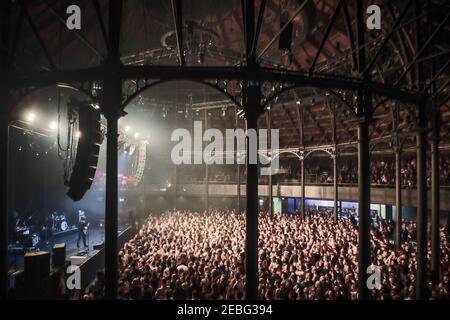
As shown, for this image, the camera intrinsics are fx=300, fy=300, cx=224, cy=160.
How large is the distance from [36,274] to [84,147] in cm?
477

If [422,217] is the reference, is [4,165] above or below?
above

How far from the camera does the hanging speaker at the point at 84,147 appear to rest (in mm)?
5461

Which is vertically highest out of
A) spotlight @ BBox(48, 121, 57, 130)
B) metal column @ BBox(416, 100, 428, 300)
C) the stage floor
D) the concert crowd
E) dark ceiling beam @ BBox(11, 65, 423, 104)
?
spotlight @ BBox(48, 121, 57, 130)

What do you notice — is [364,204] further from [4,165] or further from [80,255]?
[80,255]

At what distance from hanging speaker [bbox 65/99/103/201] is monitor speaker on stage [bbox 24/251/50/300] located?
12.2 feet

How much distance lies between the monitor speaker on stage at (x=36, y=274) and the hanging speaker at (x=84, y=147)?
3706 mm

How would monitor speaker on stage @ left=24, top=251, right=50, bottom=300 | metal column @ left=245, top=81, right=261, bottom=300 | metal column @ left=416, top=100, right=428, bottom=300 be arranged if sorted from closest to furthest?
metal column @ left=245, top=81, right=261, bottom=300 < metal column @ left=416, top=100, right=428, bottom=300 < monitor speaker on stage @ left=24, top=251, right=50, bottom=300

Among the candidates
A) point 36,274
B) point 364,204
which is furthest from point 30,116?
point 364,204

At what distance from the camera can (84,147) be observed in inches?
215

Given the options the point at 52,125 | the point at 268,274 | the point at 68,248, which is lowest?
the point at 68,248

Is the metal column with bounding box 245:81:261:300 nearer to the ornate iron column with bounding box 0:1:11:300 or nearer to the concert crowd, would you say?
the concert crowd

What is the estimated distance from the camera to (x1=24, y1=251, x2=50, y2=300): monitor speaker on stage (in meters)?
7.82

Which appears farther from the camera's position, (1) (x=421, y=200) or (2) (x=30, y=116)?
(2) (x=30, y=116)

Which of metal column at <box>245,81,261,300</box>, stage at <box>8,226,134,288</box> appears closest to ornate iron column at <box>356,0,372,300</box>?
metal column at <box>245,81,261,300</box>
